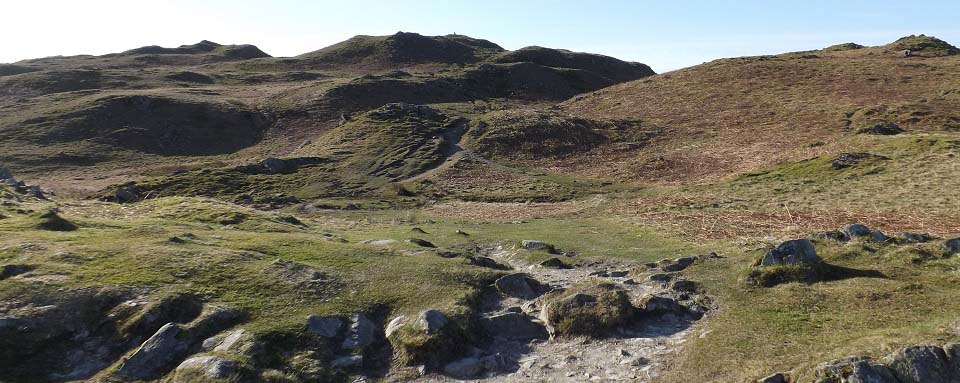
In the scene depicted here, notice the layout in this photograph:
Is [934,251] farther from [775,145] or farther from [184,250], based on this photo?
[775,145]

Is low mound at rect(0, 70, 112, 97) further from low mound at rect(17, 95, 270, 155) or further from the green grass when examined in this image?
the green grass

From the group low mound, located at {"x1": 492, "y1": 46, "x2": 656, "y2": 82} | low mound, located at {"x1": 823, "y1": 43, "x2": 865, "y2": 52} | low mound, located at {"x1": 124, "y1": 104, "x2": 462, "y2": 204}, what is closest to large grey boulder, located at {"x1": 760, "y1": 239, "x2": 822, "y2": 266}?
low mound, located at {"x1": 124, "y1": 104, "x2": 462, "y2": 204}

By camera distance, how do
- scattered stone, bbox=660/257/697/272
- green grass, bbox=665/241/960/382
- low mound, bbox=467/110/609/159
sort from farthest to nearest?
low mound, bbox=467/110/609/159, scattered stone, bbox=660/257/697/272, green grass, bbox=665/241/960/382

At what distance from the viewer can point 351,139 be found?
81188mm

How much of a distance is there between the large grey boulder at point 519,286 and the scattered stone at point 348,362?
6642 mm

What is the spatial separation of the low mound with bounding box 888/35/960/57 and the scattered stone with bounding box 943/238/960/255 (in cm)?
10877

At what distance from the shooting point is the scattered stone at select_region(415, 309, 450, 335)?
16.2m

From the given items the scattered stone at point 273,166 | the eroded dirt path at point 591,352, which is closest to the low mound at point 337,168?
the scattered stone at point 273,166

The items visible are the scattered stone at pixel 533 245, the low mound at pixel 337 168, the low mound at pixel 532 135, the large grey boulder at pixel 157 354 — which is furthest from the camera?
the low mound at pixel 532 135

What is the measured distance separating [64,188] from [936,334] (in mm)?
74560

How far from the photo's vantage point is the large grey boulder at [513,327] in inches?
679

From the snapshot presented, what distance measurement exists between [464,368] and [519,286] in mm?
5828

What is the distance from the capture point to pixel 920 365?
1148 centimetres

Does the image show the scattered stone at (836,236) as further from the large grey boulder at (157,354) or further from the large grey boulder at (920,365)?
the large grey boulder at (157,354)
